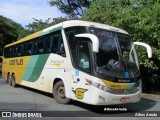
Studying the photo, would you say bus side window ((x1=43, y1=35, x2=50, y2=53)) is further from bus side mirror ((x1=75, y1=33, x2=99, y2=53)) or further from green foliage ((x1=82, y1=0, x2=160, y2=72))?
green foliage ((x1=82, y1=0, x2=160, y2=72))

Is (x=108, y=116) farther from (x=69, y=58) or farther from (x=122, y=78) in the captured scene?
(x=69, y=58)

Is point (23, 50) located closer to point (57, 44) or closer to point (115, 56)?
point (57, 44)

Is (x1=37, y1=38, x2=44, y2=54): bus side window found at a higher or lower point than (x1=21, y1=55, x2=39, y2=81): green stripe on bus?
higher

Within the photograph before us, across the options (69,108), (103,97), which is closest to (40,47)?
(69,108)

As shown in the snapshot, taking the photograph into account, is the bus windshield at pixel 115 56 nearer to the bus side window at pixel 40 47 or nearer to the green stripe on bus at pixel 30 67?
the bus side window at pixel 40 47

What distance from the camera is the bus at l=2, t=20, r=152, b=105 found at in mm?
10523

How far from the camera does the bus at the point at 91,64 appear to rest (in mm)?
10523

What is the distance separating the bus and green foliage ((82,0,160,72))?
236 inches

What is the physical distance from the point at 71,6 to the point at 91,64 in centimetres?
3442

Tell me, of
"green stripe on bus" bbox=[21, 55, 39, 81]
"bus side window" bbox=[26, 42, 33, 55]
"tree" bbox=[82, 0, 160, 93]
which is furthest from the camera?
"tree" bbox=[82, 0, 160, 93]

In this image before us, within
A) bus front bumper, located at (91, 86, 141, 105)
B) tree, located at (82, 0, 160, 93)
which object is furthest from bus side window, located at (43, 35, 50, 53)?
tree, located at (82, 0, 160, 93)

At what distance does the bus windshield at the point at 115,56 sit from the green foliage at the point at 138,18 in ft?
21.2

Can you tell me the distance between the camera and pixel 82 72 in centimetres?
1098

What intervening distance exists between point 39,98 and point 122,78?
486 centimetres
